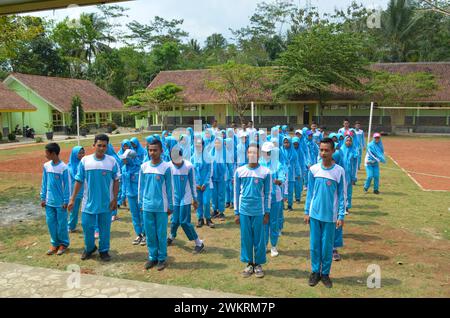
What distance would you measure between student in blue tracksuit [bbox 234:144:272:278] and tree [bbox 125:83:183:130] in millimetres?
28839

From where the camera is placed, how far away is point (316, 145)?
10398 mm

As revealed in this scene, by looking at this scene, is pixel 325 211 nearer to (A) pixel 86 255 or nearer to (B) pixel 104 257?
(B) pixel 104 257

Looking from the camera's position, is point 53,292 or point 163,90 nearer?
point 53,292

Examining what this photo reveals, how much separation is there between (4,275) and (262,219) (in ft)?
11.5

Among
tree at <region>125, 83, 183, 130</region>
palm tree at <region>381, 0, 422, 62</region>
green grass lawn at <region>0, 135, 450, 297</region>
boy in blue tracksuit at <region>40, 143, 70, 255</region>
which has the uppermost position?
palm tree at <region>381, 0, 422, 62</region>

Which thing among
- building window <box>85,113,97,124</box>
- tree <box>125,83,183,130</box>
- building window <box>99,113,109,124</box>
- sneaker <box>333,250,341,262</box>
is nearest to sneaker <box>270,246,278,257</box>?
sneaker <box>333,250,341,262</box>

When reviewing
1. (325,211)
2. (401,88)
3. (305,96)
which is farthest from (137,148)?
(305,96)

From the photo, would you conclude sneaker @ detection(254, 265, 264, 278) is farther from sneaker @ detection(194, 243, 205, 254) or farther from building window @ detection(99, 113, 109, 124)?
building window @ detection(99, 113, 109, 124)

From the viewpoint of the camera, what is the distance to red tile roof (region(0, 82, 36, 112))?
94.3 ft

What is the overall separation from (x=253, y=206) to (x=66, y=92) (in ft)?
121

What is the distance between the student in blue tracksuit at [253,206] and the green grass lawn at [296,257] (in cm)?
31

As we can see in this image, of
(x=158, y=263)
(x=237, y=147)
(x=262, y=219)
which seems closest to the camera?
(x=262, y=219)
